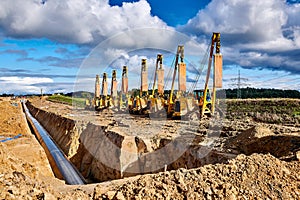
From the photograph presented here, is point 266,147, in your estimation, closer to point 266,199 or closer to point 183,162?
point 183,162

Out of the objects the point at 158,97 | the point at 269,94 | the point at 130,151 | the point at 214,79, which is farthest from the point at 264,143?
the point at 269,94

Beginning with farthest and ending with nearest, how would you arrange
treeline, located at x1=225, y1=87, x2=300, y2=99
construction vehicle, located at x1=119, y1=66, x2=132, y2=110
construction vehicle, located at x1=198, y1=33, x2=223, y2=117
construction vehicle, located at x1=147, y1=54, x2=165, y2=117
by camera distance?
1. treeline, located at x1=225, y1=87, x2=300, y2=99
2. construction vehicle, located at x1=119, y1=66, x2=132, y2=110
3. construction vehicle, located at x1=147, y1=54, x2=165, y2=117
4. construction vehicle, located at x1=198, y1=33, x2=223, y2=117

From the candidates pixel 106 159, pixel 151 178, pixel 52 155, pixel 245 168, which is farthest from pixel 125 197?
pixel 52 155

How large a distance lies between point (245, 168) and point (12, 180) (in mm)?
4519

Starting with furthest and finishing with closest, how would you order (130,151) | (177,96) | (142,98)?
(142,98), (177,96), (130,151)

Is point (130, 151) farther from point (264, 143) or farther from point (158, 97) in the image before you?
point (158, 97)

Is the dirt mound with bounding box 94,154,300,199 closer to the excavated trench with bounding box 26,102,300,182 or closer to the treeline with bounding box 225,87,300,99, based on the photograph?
the excavated trench with bounding box 26,102,300,182

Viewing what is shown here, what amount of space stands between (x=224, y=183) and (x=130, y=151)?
313 inches

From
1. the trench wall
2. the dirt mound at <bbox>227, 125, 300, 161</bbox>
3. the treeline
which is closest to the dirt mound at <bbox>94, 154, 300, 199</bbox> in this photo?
the dirt mound at <bbox>227, 125, 300, 161</bbox>

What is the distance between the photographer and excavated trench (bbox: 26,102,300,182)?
33.2 ft

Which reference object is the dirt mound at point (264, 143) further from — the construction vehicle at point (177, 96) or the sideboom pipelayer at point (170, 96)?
the construction vehicle at point (177, 96)

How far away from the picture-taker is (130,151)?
43.0 feet

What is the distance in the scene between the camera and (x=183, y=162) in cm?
1151

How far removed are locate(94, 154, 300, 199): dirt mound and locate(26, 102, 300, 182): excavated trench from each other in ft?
9.03
